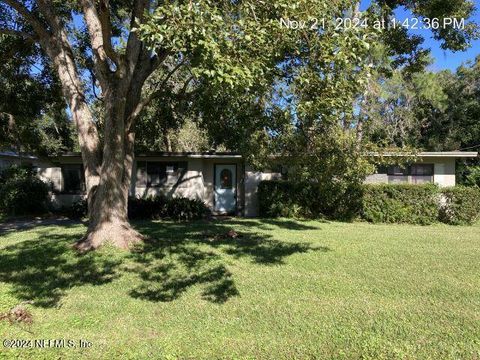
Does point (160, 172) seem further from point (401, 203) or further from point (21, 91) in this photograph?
→ point (401, 203)

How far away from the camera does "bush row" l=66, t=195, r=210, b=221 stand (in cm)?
1667

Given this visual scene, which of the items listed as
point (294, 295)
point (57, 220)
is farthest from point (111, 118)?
point (57, 220)

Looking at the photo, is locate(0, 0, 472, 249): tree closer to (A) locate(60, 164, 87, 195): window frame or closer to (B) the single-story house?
(B) the single-story house

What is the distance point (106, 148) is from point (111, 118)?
67 cm

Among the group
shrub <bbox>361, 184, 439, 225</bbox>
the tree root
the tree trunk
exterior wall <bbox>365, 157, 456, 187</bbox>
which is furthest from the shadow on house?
exterior wall <bbox>365, 157, 456, 187</bbox>

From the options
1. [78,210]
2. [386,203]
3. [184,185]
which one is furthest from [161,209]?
[386,203]

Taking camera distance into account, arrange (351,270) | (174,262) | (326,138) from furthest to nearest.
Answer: (326,138) → (174,262) → (351,270)

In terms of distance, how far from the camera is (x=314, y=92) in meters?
6.46

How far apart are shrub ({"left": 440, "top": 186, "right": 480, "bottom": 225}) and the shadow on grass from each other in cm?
757

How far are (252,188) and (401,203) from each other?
5928 millimetres

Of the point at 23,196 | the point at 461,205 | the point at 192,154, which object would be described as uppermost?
the point at 192,154

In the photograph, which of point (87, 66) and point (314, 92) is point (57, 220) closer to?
point (87, 66)
